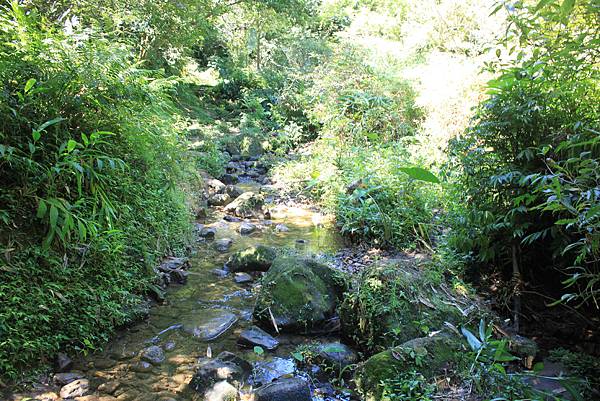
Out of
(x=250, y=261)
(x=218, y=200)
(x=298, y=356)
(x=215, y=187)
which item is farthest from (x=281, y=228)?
(x=298, y=356)

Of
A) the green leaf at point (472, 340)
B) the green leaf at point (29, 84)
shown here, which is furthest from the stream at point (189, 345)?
the green leaf at point (29, 84)

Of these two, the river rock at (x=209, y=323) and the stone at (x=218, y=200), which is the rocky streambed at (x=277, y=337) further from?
the stone at (x=218, y=200)

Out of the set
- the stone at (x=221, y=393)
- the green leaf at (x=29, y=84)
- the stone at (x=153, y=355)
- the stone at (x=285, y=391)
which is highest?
the green leaf at (x=29, y=84)

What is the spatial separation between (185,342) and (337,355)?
5.16 feet

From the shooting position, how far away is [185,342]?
4031 mm

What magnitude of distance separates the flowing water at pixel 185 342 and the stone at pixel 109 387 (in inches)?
1.0

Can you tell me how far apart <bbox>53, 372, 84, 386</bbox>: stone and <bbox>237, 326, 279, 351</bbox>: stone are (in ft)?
4.82

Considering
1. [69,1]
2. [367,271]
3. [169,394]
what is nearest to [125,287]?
[169,394]

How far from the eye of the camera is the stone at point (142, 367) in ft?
11.5

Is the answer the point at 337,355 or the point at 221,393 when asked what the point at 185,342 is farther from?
the point at 337,355

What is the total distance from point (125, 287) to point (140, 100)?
6.90 ft

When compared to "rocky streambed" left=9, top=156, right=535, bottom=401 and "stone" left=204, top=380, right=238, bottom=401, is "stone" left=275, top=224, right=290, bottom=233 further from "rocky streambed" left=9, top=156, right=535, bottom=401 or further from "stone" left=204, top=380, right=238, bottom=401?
"stone" left=204, top=380, right=238, bottom=401

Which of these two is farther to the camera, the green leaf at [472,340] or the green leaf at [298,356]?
the green leaf at [298,356]

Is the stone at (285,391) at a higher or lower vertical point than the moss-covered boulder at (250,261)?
higher
